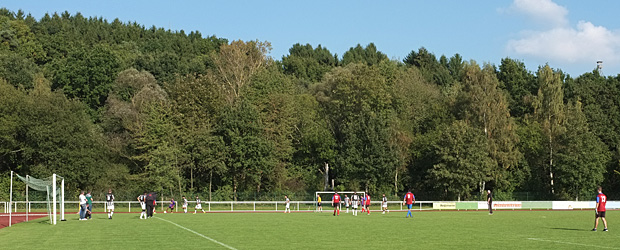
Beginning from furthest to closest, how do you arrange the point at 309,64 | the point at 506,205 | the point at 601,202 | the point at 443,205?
1. the point at 309,64
2. the point at 506,205
3. the point at 443,205
4. the point at 601,202

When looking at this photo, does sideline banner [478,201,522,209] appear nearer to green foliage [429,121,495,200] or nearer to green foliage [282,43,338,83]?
green foliage [429,121,495,200]

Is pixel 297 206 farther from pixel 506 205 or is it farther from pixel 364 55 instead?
pixel 364 55


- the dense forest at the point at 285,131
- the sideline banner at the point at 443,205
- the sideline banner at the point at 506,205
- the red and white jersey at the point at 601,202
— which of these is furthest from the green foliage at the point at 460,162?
the red and white jersey at the point at 601,202

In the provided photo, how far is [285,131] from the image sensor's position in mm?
76250

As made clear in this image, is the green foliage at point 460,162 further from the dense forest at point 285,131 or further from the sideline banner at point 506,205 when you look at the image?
the sideline banner at point 506,205

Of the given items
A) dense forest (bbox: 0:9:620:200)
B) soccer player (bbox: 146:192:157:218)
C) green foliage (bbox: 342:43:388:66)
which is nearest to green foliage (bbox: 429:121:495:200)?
dense forest (bbox: 0:9:620:200)

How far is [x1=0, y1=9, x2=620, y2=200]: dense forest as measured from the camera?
216 feet

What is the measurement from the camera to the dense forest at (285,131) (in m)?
65.8

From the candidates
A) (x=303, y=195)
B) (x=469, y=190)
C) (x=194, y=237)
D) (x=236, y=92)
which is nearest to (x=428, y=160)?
(x=469, y=190)

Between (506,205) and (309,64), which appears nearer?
(506,205)

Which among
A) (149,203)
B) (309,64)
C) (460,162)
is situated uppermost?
(309,64)

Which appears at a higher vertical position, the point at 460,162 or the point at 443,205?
the point at 460,162

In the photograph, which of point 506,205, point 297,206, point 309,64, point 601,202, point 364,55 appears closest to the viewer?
point 601,202

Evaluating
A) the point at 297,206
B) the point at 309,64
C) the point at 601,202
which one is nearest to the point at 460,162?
the point at 297,206
